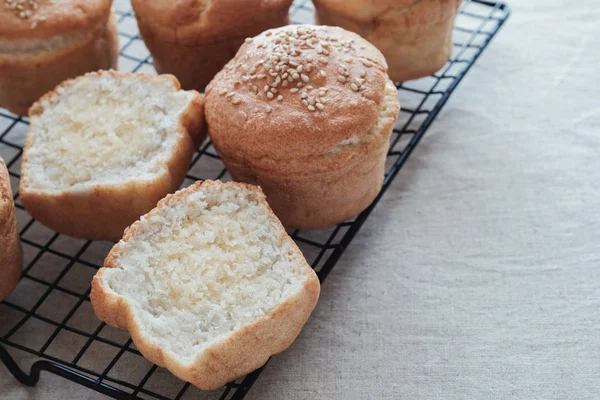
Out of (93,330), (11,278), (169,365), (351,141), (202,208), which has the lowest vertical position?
(93,330)

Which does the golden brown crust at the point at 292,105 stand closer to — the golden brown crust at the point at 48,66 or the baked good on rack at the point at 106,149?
the baked good on rack at the point at 106,149

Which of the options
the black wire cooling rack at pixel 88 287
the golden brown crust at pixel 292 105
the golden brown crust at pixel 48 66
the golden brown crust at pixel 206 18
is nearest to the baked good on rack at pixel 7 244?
the black wire cooling rack at pixel 88 287

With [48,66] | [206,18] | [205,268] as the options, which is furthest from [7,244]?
[206,18]

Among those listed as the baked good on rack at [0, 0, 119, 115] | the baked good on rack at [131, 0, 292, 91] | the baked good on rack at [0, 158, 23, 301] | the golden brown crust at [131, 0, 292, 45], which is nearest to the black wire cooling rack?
the baked good on rack at [0, 158, 23, 301]

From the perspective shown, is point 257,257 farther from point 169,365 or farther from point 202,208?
point 169,365

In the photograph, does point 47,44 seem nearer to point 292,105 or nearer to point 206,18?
point 206,18

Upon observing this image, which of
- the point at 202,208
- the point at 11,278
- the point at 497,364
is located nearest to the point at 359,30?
the point at 202,208

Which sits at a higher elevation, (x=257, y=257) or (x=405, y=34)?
(x=405, y=34)
